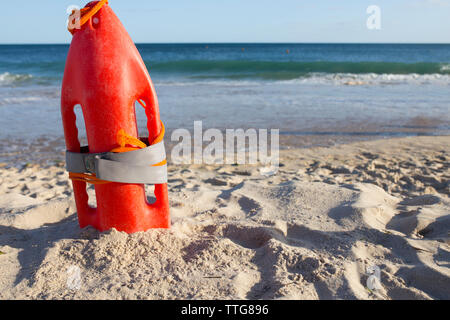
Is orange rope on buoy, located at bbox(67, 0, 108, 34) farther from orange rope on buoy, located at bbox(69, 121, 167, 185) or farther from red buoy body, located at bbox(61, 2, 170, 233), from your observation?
orange rope on buoy, located at bbox(69, 121, 167, 185)

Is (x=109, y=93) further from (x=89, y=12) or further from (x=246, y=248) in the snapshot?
(x=246, y=248)

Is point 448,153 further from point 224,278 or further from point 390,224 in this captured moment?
point 224,278

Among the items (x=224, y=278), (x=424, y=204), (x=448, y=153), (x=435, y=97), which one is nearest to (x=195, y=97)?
(x=435, y=97)

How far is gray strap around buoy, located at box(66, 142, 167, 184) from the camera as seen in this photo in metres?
1.82

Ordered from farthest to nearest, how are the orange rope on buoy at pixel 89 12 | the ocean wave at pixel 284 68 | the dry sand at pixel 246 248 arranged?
the ocean wave at pixel 284 68 < the orange rope on buoy at pixel 89 12 < the dry sand at pixel 246 248

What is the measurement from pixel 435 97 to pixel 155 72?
15060 mm

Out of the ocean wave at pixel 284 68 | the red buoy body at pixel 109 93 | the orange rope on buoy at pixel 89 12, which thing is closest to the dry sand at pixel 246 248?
the red buoy body at pixel 109 93

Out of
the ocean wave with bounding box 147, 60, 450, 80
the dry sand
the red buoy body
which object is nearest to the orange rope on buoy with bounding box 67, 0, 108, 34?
the red buoy body

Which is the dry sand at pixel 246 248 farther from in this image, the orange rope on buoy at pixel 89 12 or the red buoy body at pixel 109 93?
the orange rope on buoy at pixel 89 12

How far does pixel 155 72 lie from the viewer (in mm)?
21172

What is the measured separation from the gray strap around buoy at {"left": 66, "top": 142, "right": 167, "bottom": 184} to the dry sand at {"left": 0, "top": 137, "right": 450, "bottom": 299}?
32 centimetres

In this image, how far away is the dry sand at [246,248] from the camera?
65.6 inches

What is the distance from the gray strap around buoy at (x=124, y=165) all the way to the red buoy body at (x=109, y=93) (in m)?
0.06

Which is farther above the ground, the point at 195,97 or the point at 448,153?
the point at 195,97
